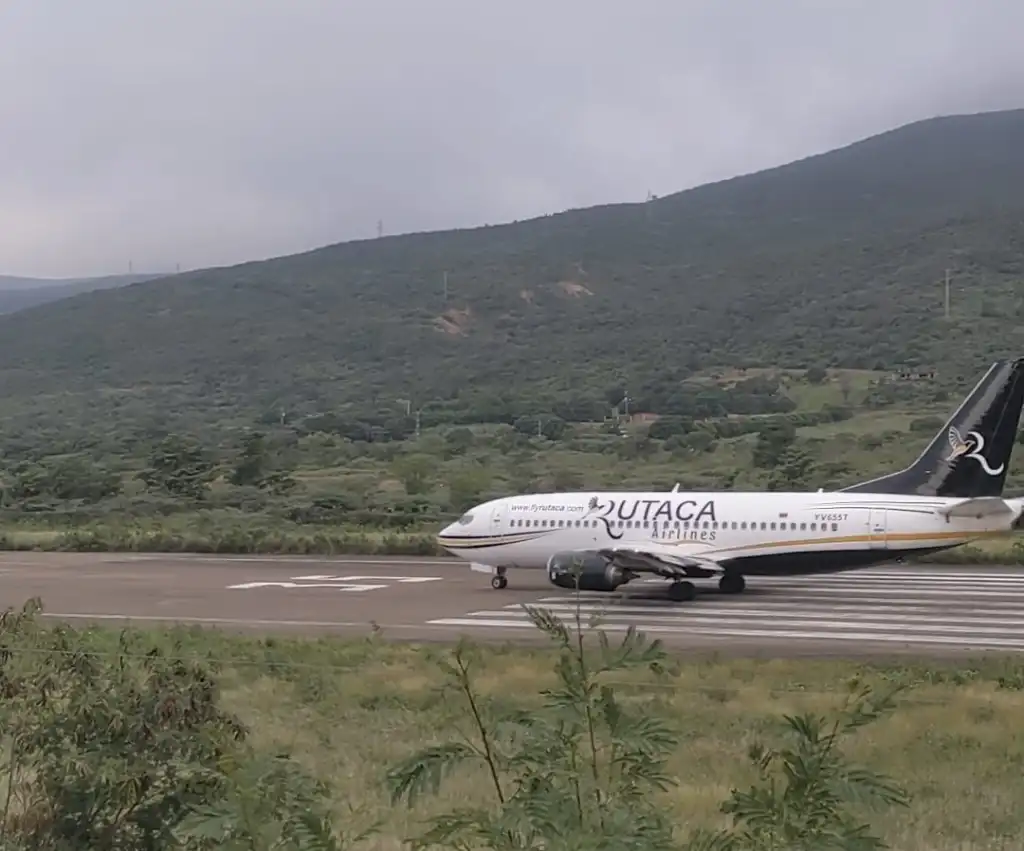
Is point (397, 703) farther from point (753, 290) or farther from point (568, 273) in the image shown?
point (568, 273)

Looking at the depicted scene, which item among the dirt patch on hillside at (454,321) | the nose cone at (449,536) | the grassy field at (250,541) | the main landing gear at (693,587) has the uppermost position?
the dirt patch on hillside at (454,321)

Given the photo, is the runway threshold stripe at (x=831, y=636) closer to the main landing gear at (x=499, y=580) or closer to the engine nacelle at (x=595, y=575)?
the engine nacelle at (x=595, y=575)

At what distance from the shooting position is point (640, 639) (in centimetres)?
531

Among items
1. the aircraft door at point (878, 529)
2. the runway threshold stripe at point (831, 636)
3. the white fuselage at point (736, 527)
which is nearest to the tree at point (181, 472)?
the white fuselage at point (736, 527)

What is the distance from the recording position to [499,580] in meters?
33.8

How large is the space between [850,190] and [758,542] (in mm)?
144799

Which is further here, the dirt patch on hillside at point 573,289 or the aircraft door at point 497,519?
the dirt patch on hillside at point 573,289

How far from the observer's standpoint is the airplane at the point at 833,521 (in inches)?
1115

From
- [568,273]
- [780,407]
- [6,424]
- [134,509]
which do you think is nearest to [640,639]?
[134,509]

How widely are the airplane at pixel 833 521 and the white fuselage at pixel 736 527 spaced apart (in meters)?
0.03

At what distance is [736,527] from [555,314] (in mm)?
98181

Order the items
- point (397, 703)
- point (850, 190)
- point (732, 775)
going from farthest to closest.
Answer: point (850, 190), point (397, 703), point (732, 775)

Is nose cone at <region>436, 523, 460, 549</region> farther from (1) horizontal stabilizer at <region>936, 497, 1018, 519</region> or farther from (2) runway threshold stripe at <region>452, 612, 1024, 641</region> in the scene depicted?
(1) horizontal stabilizer at <region>936, 497, 1018, 519</region>

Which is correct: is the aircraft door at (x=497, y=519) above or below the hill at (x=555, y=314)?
below
